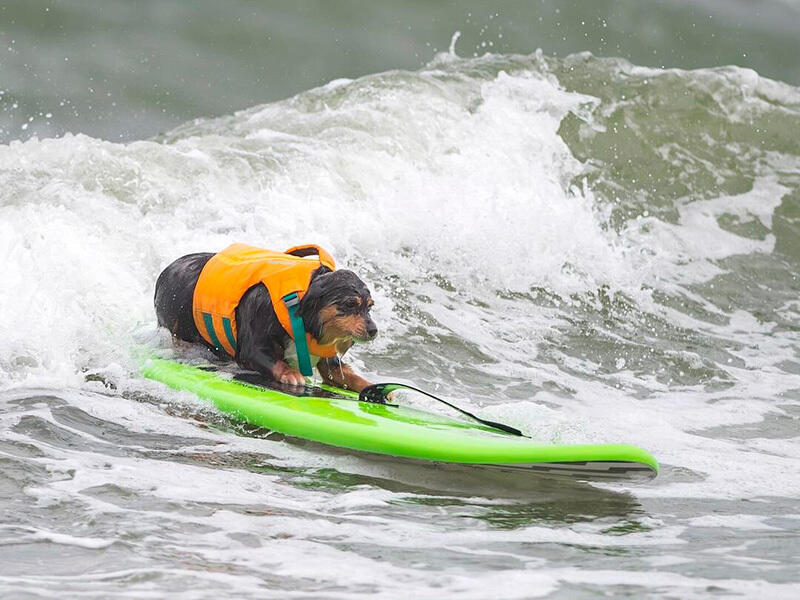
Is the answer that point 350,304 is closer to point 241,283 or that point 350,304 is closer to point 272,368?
point 272,368

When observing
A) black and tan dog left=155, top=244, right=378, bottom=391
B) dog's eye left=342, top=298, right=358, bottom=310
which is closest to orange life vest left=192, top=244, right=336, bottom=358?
black and tan dog left=155, top=244, right=378, bottom=391

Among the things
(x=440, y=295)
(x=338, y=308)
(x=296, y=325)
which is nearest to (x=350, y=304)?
(x=338, y=308)

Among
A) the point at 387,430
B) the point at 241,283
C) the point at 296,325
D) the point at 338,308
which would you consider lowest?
the point at 387,430

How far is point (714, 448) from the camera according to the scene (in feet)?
20.3

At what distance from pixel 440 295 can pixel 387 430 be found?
153 inches

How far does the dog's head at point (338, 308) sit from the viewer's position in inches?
224

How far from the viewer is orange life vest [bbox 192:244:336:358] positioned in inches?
232

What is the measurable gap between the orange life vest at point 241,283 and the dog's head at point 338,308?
85 millimetres

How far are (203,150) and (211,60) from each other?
4.34 m

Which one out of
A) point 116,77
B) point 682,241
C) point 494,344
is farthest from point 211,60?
point 494,344

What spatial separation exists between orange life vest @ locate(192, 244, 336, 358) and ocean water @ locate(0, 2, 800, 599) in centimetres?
46

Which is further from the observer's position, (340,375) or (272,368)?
(340,375)

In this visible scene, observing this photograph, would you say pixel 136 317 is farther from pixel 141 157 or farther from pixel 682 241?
pixel 682 241

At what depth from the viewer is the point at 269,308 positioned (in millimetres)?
5934
